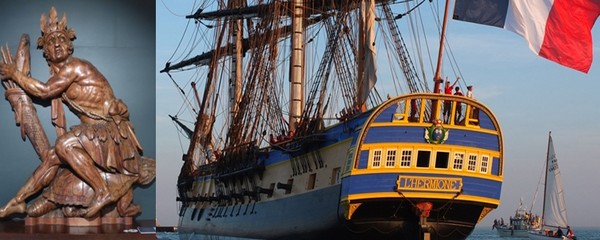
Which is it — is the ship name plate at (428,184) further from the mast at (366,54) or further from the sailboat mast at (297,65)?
the sailboat mast at (297,65)

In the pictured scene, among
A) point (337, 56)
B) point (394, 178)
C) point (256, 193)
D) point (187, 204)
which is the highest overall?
point (337, 56)

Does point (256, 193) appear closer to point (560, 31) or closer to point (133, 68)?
point (560, 31)

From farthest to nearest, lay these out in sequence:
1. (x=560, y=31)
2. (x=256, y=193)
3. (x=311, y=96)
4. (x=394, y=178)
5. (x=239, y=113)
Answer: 1. (x=239, y=113)
2. (x=256, y=193)
3. (x=311, y=96)
4. (x=394, y=178)
5. (x=560, y=31)

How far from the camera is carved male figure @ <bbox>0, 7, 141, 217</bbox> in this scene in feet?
54.4

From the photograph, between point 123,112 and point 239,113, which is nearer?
point 123,112

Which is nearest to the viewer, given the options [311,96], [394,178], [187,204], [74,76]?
[74,76]

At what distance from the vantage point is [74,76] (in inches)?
657

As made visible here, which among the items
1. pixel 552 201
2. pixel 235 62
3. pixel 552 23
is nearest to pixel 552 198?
pixel 552 201

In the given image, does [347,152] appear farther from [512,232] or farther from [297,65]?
[512,232]

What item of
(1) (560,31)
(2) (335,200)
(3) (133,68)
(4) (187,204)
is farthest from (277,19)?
(3) (133,68)

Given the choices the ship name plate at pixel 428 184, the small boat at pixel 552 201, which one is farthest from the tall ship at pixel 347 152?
the small boat at pixel 552 201

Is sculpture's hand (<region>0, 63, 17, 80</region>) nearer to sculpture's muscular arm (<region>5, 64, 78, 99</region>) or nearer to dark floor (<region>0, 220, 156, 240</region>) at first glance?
sculpture's muscular arm (<region>5, 64, 78, 99</region>)

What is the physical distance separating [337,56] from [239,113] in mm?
7676

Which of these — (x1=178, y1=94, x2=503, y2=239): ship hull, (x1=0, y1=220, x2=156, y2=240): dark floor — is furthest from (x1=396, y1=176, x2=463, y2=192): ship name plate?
(x1=0, y1=220, x2=156, y2=240): dark floor
